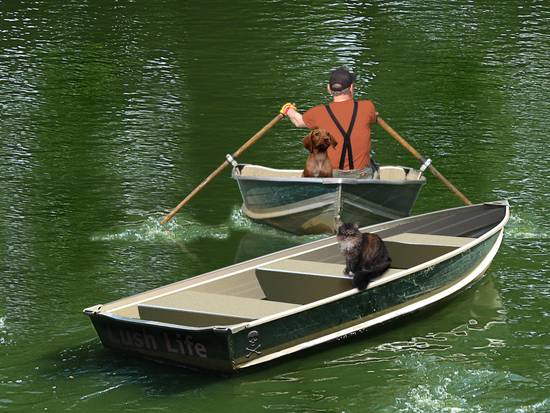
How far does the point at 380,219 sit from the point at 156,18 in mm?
16445

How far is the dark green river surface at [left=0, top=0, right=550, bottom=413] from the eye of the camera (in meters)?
13.0

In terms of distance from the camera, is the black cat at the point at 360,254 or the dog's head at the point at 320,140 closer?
the black cat at the point at 360,254

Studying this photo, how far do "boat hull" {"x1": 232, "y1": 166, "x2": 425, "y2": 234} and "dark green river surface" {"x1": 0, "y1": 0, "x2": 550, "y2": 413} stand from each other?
1.83 feet

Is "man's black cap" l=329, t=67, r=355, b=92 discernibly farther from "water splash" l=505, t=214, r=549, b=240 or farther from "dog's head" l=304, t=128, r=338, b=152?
"water splash" l=505, t=214, r=549, b=240

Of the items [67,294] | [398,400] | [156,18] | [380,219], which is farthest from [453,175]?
[156,18]

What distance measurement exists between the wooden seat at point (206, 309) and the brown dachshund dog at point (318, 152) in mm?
3714

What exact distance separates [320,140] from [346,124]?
1.79 ft

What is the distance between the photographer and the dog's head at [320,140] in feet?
54.6

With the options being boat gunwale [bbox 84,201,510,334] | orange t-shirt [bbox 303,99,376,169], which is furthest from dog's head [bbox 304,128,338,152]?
boat gunwale [bbox 84,201,510,334]

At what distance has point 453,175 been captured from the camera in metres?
20.4

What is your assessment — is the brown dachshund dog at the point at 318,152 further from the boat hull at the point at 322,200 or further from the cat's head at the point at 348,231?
the cat's head at the point at 348,231

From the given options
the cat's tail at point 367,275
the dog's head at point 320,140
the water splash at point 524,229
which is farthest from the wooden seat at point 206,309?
the water splash at point 524,229

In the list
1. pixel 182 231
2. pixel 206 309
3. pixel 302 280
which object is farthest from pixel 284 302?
pixel 182 231

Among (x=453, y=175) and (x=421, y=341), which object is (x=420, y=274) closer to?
(x=421, y=341)
